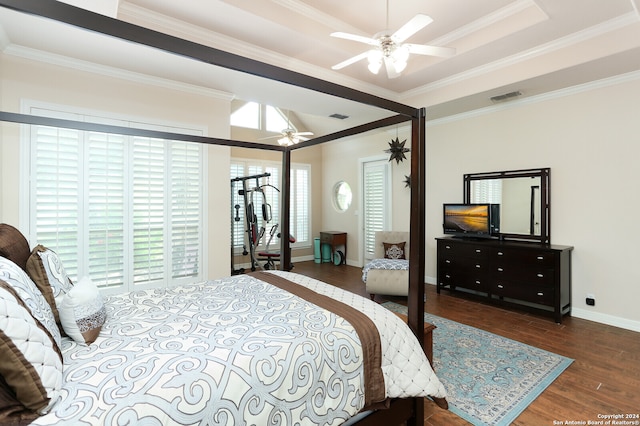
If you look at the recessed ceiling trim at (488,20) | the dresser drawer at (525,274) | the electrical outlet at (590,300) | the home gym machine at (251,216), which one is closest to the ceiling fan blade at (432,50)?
the recessed ceiling trim at (488,20)

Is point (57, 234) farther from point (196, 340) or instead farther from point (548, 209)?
point (548, 209)

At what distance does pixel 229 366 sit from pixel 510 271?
3902mm

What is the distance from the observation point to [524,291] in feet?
12.5

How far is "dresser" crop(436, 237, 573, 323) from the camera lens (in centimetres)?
359

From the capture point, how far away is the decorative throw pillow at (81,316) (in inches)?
54.2

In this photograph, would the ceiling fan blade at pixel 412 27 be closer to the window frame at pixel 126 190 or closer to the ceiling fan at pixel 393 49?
the ceiling fan at pixel 393 49

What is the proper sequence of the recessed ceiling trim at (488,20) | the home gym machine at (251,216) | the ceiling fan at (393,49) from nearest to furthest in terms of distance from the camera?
1. the ceiling fan at (393,49)
2. the recessed ceiling trim at (488,20)
3. the home gym machine at (251,216)

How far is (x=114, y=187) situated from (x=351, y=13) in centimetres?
316

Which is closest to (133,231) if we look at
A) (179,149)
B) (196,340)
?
(179,149)

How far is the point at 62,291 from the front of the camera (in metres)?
1.66

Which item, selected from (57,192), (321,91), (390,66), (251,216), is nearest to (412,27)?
(390,66)

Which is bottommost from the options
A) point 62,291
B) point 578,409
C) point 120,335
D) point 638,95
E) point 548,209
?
point 578,409

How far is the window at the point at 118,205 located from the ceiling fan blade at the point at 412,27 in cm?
266

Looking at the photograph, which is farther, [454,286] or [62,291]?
[454,286]
